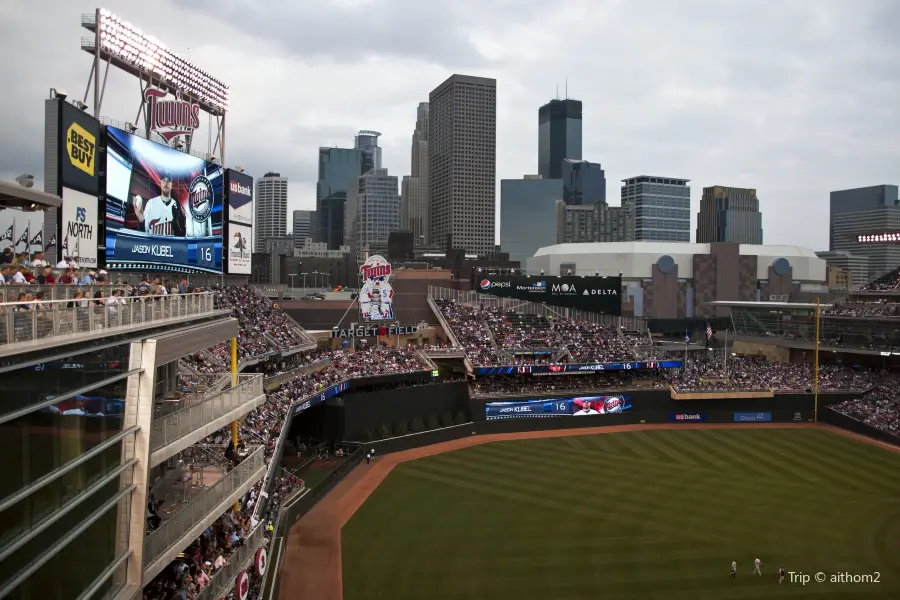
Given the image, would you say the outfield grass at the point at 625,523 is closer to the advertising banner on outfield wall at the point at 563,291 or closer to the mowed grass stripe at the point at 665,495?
the mowed grass stripe at the point at 665,495

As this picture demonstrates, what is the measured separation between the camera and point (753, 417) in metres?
48.0

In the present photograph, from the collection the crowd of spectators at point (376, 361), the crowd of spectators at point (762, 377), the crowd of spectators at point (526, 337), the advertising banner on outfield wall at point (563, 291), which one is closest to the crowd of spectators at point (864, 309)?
the crowd of spectators at point (762, 377)

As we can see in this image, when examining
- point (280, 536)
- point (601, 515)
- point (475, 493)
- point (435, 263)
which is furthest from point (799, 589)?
point (435, 263)

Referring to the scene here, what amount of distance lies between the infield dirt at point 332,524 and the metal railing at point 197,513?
7.31 m

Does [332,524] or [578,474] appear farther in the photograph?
[578,474]

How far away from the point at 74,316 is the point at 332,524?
21.0 meters

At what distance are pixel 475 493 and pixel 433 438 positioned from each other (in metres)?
9.67

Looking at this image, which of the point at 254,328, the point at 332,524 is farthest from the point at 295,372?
the point at 332,524

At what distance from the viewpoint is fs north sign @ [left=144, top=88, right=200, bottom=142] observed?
1320 inches

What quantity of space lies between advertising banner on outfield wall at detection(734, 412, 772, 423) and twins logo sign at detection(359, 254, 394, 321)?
2537cm

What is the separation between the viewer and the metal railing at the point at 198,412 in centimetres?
1139

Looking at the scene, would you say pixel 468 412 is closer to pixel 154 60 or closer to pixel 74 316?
pixel 154 60

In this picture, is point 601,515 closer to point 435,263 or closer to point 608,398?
point 608,398

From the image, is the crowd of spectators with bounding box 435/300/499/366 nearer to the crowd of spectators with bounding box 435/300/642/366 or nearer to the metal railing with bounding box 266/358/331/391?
the crowd of spectators with bounding box 435/300/642/366
